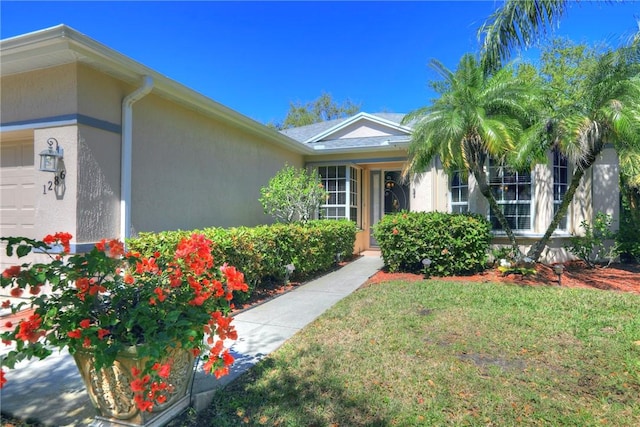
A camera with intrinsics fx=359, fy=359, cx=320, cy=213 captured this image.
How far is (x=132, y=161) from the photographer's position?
5945 millimetres

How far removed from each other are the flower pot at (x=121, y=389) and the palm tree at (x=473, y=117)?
6.29 m

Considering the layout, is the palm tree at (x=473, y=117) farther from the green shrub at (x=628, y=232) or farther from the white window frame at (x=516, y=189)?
the green shrub at (x=628, y=232)

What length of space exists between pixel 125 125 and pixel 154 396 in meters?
4.87

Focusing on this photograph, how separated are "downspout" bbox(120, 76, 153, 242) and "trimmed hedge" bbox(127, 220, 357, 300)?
1.07ft

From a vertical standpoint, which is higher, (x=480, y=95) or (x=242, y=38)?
(x=242, y=38)

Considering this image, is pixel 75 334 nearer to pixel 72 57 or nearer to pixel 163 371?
pixel 163 371

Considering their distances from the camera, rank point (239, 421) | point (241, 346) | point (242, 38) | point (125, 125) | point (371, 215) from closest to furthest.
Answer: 1. point (239, 421)
2. point (241, 346)
3. point (125, 125)
4. point (242, 38)
5. point (371, 215)

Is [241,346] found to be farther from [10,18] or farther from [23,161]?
[10,18]

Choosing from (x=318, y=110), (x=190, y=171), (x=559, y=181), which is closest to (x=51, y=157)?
(x=190, y=171)

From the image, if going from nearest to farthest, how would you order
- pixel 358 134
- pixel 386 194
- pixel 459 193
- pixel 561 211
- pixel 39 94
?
pixel 39 94 → pixel 561 211 → pixel 459 193 → pixel 386 194 → pixel 358 134

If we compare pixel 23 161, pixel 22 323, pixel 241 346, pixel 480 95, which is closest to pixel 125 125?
pixel 23 161

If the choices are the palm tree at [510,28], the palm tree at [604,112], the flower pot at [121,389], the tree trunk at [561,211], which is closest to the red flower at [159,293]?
the flower pot at [121,389]

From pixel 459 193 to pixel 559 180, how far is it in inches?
95.3

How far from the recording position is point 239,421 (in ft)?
8.74
